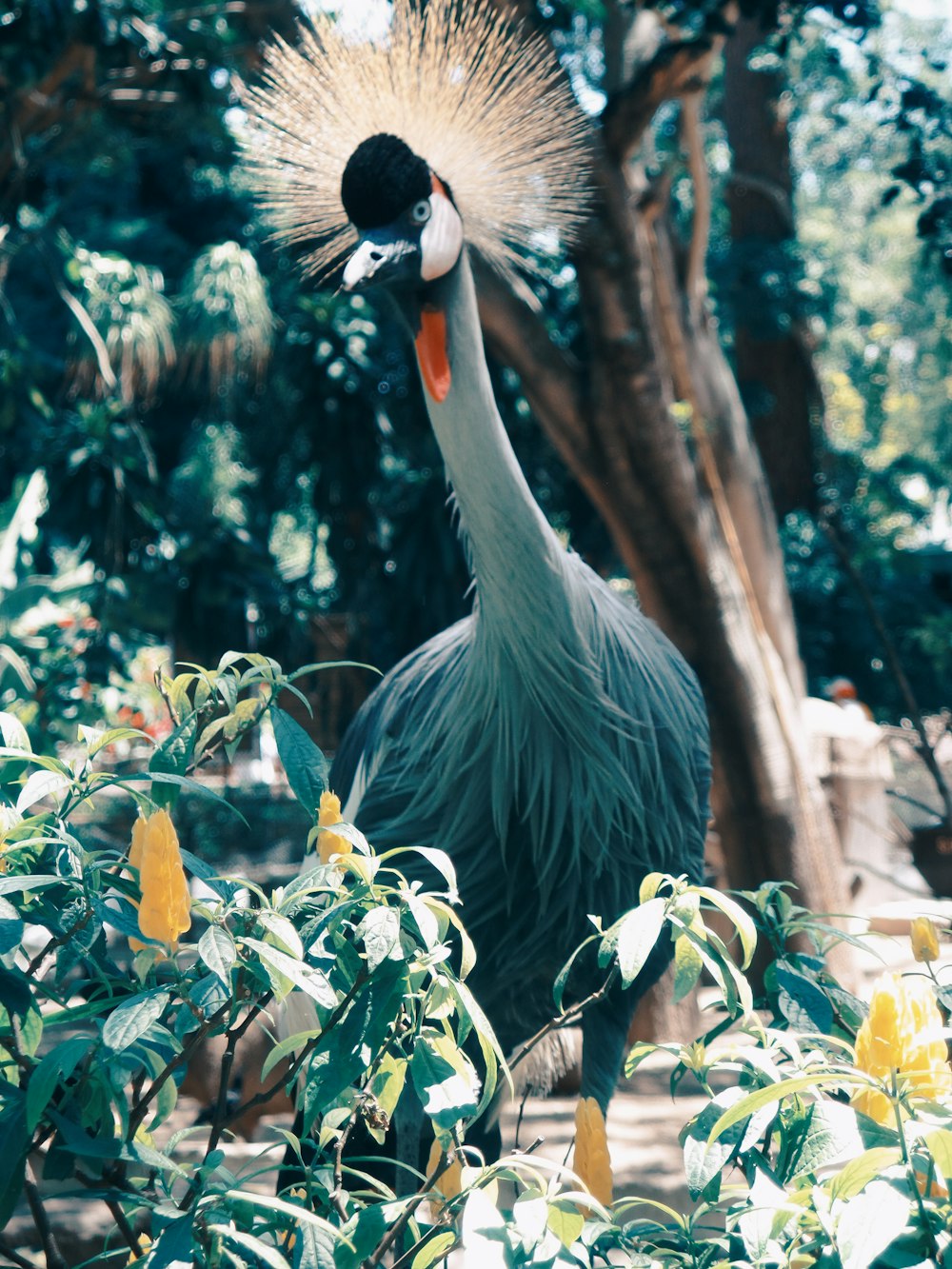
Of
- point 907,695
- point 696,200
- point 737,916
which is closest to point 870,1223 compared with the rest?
point 737,916

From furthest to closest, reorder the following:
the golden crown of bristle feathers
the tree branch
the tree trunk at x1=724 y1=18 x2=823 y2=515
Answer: the tree trunk at x1=724 y1=18 x2=823 y2=515, the tree branch, the golden crown of bristle feathers

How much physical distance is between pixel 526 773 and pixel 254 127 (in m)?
1.35

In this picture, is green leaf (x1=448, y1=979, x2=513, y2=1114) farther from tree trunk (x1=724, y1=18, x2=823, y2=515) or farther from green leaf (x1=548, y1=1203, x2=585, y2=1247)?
tree trunk (x1=724, y1=18, x2=823, y2=515)

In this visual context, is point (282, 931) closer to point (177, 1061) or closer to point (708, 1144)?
point (177, 1061)

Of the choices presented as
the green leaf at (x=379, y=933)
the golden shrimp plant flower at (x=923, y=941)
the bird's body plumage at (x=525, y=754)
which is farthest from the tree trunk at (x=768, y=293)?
the green leaf at (x=379, y=933)

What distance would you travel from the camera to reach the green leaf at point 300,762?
1.09m

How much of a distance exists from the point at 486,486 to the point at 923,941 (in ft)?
3.00

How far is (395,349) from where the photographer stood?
6672 millimetres

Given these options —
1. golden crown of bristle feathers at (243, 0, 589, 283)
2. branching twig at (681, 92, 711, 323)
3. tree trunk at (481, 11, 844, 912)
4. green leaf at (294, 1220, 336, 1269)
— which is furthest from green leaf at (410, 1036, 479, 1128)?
branching twig at (681, 92, 711, 323)

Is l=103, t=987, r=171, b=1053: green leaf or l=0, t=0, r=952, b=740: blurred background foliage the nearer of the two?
l=103, t=987, r=171, b=1053: green leaf

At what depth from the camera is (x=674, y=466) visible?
3961 millimetres

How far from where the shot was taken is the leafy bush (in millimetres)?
822

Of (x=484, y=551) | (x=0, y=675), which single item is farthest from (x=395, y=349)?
(x=484, y=551)

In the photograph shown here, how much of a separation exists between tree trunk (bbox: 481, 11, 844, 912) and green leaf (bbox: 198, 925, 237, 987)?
316 cm
